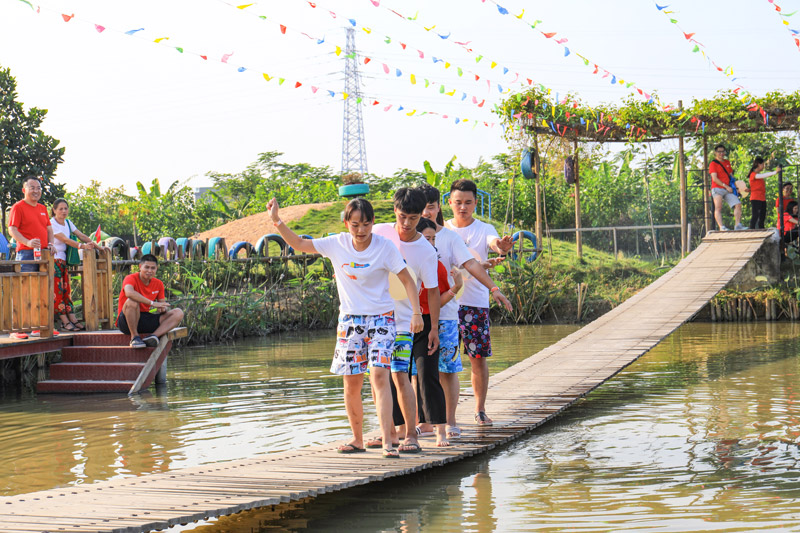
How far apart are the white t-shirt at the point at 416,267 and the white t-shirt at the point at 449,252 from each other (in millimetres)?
337

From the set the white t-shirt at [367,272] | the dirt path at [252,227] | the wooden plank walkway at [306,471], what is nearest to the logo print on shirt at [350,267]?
the white t-shirt at [367,272]

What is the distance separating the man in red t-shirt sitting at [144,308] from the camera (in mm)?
9352

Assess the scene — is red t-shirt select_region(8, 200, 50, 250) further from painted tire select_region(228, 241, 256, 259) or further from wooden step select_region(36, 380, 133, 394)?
painted tire select_region(228, 241, 256, 259)

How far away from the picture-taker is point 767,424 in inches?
260

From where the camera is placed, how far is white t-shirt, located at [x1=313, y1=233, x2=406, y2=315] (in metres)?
4.90

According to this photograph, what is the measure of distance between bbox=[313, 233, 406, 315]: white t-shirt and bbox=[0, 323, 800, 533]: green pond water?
42.0 inches

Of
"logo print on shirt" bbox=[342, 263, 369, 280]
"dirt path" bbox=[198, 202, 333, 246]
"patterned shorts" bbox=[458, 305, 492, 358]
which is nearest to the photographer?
"logo print on shirt" bbox=[342, 263, 369, 280]

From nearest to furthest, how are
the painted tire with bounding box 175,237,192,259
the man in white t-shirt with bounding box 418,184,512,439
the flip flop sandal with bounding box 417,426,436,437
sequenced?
the man in white t-shirt with bounding box 418,184,512,439 → the flip flop sandal with bounding box 417,426,436,437 → the painted tire with bounding box 175,237,192,259

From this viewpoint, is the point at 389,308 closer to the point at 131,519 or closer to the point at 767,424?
the point at 131,519

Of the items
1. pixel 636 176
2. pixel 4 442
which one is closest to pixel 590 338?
pixel 4 442

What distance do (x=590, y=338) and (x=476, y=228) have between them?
3.93 meters

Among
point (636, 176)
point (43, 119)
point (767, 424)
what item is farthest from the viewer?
point (636, 176)

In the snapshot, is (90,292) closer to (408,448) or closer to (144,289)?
(144,289)

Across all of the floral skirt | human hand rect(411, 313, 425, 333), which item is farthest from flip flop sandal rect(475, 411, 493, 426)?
the floral skirt
